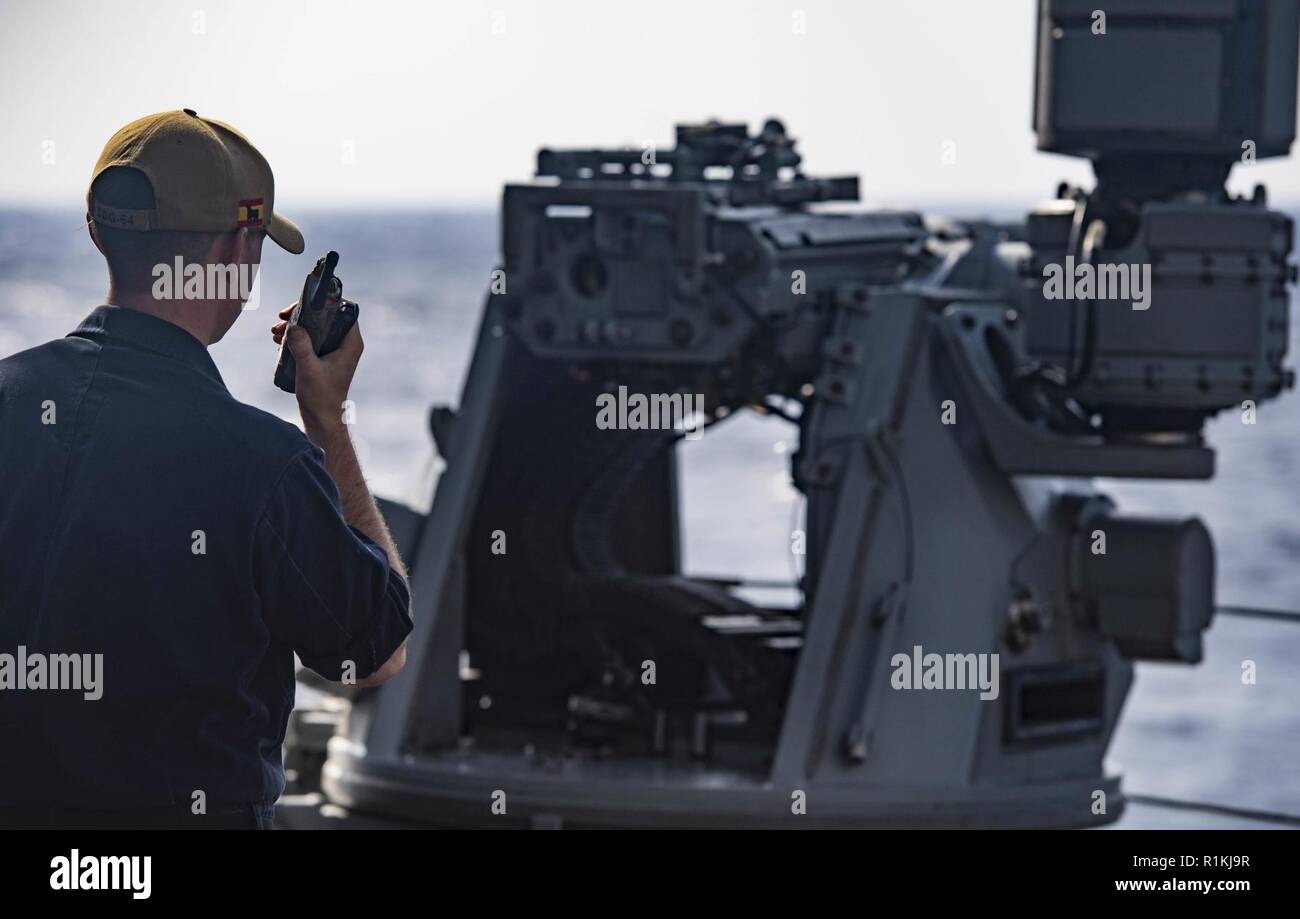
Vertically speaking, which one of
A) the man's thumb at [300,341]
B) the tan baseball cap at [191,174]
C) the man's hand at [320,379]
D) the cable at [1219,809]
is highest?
the tan baseball cap at [191,174]

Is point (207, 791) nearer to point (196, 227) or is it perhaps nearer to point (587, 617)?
point (196, 227)

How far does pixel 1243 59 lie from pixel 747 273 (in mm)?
1508

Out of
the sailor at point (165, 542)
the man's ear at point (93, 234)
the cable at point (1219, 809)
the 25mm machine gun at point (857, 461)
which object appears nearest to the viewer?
the sailor at point (165, 542)

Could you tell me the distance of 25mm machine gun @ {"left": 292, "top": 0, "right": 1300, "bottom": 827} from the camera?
727 cm

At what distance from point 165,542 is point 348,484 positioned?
0.93 ft

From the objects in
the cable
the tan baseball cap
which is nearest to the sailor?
the tan baseball cap

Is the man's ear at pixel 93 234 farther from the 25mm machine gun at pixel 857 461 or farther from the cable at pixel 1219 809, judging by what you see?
the cable at pixel 1219 809

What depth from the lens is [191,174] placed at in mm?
3156

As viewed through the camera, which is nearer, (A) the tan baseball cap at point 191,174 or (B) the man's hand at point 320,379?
(A) the tan baseball cap at point 191,174

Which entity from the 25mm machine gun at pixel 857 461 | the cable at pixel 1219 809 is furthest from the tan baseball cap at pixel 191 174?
the cable at pixel 1219 809

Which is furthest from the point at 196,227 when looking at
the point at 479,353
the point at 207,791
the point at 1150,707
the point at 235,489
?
the point at 1150,707

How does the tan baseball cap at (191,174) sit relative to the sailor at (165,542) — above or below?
above

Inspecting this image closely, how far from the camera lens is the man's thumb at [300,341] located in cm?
329

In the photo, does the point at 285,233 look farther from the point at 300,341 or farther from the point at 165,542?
the point at 165,542
